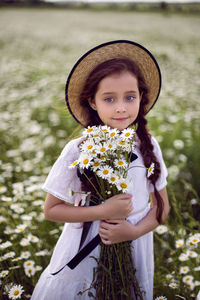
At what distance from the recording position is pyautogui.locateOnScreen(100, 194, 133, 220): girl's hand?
102cm

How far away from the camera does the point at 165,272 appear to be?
5.84 feet

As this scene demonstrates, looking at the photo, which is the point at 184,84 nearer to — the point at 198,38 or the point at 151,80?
the point at 151,80

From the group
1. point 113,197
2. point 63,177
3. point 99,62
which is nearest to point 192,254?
point 113,197

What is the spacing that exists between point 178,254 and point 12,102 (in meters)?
3.87

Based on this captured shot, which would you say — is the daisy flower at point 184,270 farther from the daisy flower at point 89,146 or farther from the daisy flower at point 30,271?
the daisy flower at point 89,146

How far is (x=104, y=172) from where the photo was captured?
0.90 metres

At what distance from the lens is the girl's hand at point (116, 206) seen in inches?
40.3

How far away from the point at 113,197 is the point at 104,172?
17 centimetres

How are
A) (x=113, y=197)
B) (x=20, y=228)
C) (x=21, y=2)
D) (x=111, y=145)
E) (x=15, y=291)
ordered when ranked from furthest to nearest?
(x=21, y=2) → (x=20, y=228) → (x=15, y=291) → (x=113, y=197) → (x=111, y=145)

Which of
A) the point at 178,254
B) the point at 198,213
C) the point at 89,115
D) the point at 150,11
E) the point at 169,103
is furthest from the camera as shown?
the point at 150,11

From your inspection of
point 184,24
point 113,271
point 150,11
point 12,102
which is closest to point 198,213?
point 113,271

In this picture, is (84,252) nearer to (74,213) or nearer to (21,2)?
(74,213)

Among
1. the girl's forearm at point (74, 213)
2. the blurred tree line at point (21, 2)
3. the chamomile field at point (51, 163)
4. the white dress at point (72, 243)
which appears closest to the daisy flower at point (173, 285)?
the chamomile field at point (51, 163)

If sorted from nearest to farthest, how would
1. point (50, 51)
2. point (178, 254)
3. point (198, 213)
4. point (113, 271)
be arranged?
point (113, 271) < point (178, 254) < point (198, 213) < point (50, 51)
